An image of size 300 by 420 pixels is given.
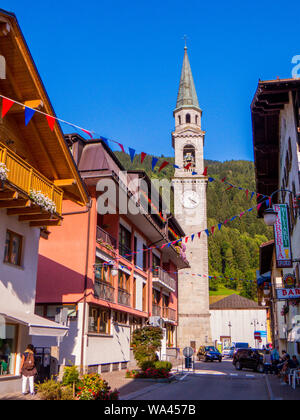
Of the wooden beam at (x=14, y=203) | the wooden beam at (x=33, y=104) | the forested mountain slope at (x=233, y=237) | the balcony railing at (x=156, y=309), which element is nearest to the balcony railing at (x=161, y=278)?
the balcony railing at (x=156, y=309)

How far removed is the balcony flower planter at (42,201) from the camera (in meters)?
13.3

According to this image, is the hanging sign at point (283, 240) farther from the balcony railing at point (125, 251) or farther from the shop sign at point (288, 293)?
the balcony railing at point (125, 251)

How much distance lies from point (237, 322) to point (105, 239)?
57140mm

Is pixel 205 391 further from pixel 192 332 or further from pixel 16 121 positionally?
pixel 192 332

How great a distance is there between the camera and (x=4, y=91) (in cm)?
1388

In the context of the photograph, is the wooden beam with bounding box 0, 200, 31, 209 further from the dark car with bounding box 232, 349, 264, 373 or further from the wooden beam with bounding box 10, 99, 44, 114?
the dark car with bounding box 232, 349, 264, 373

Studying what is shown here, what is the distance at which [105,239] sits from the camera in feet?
78.3

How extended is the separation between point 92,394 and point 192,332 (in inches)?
1770

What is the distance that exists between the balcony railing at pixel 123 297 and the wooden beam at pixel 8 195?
14266 mm

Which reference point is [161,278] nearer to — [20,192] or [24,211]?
[24,211]

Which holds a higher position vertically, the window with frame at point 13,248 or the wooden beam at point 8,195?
the wooden beam at point 8,195

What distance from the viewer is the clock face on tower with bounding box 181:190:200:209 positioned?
58.8m

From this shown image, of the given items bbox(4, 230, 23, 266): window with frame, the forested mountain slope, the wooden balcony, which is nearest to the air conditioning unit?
the wooden balcony

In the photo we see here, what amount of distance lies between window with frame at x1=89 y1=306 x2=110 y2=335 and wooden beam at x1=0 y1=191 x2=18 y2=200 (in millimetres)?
10475
